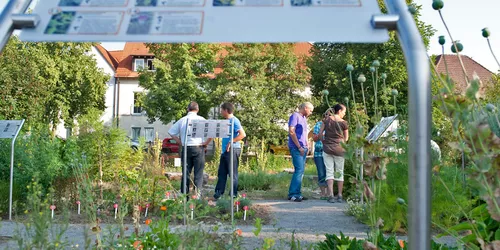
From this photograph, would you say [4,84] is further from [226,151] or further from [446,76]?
[446,76]

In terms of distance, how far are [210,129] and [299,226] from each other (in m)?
1.67

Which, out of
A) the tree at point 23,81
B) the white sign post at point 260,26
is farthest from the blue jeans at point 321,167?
the tree at point 23,81

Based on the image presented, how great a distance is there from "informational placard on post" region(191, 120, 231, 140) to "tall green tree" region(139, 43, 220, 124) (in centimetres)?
2955

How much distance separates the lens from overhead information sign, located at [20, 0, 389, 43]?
1.75 m

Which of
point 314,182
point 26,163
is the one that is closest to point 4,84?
point 314,182

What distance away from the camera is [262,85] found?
1442 inches

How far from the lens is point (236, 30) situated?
1.78 meters

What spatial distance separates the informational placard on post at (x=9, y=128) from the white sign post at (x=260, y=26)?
6.16m

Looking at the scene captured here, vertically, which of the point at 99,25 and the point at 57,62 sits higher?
the point at 57,62

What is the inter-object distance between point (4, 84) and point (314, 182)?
56.6 feet

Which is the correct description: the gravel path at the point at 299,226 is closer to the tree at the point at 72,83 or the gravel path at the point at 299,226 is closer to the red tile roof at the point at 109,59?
the tree at the point at 72,83

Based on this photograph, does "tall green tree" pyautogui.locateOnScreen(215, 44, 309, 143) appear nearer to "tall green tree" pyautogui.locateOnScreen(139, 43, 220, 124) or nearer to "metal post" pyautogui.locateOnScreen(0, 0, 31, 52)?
"tall green tree" pyautogui.locateOnScreen(139, 43, 220, 124)

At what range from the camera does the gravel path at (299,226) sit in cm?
531

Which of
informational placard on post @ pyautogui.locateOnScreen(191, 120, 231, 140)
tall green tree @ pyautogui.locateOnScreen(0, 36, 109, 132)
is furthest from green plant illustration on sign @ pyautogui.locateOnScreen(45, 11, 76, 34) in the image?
tall green tree @ pyautogui.locateOnScreen(0, 36, 109, 132)
